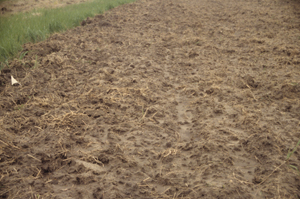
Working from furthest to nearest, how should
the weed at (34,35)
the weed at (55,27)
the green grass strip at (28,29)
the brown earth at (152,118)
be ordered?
the weed at (55,27) < the weed at (34,35) < the green grass strip at (28,29) < the brown earth at (152,118)

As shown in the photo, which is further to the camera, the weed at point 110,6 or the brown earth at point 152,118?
the weed at point 110,6

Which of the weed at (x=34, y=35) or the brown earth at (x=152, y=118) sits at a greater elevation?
the weed at (x=34, y=35)

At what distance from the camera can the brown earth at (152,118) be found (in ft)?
6.25

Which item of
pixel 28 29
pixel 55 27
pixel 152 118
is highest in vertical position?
pixel 28 29

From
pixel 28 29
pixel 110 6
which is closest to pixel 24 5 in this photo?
pixel 110 6

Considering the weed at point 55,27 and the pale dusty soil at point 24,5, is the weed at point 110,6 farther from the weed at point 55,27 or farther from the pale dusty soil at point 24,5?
the weed at point 55,27

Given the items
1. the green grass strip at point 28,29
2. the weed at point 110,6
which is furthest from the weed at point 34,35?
the weed at point 110,6

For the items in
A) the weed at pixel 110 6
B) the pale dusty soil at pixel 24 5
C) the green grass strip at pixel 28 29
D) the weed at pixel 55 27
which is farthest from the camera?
the pale dusty soil at pixel 24 5

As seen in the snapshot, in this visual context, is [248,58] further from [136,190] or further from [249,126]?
[136,190]

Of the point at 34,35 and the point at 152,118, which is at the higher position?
the point at 34,35

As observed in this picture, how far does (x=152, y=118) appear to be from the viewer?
279cm

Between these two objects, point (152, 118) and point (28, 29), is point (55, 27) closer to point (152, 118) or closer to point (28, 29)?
point (28, 29)

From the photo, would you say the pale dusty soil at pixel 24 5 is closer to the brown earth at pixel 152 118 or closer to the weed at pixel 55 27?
the weed at pixel 55 27

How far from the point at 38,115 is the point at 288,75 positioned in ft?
11.7
